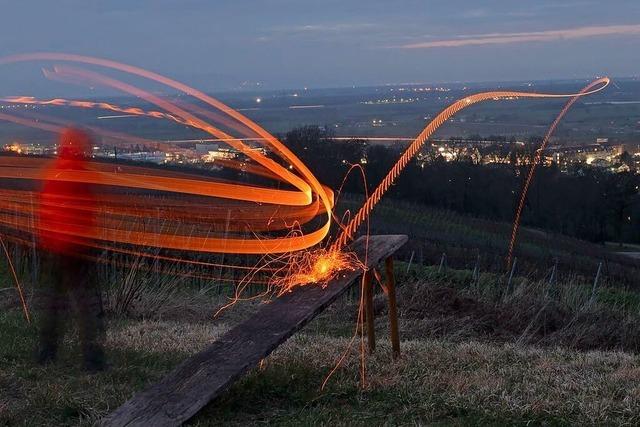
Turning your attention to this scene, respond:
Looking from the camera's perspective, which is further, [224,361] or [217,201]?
[217,201]

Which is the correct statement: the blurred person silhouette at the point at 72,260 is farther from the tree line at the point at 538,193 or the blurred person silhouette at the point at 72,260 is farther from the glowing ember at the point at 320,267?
the tree line at the point at 538,193

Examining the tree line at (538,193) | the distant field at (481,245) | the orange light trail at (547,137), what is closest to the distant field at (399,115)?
the orange light trail at (547,137)

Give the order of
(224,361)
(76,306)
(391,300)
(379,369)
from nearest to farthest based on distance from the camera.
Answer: (224,361), (379,369), (391,300), (76,306)

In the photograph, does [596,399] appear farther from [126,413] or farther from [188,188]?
[188,188]

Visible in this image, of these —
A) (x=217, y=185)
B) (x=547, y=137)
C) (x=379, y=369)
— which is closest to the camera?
(x=379, y=369)

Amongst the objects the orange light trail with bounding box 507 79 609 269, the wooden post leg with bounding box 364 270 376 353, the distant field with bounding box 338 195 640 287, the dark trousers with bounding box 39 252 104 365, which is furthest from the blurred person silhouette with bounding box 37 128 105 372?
the distant field with bounding box 338 195 640 287

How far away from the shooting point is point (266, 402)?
6.12m

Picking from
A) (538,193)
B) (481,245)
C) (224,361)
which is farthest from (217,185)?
(538,193)

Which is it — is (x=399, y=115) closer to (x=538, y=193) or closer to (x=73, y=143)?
(x=73, y=143)

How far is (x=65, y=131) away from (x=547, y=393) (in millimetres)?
4230

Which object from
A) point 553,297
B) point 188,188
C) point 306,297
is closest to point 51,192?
point 306,297

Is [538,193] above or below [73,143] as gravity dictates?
below

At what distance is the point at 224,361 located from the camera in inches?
230

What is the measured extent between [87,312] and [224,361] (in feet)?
6.48
